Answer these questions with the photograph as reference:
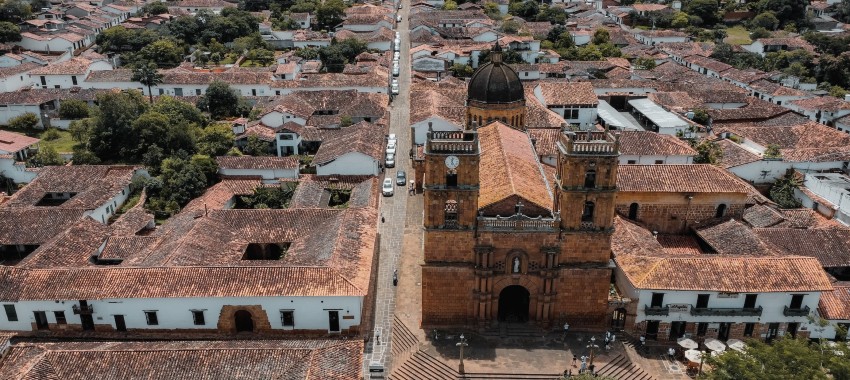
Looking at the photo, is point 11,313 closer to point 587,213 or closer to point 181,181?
point 181,181

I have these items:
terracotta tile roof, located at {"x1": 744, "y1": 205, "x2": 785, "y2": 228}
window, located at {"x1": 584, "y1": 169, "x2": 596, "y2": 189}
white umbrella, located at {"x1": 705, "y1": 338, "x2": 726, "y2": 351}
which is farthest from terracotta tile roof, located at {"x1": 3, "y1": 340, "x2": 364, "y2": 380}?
terracotta tile roof, located at {"x1": 744, "y1": 205, "x2": 785, "y2": 228}

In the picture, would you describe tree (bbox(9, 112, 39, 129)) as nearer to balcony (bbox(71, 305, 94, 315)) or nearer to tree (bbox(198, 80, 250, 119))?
tree (bbox(198, 80, 250, 119))

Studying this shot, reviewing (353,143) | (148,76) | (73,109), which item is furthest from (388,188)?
(73,109)

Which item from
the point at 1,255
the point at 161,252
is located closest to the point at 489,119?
the point at 161,252

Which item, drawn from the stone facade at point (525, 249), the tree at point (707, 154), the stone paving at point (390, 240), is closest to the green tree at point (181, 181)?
the stone paving at point (390, 240)

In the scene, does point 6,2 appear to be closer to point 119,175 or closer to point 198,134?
point 198,134

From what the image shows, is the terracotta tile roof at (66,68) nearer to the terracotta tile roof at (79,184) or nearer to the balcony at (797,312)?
the terracotta tile roof at (79,184)

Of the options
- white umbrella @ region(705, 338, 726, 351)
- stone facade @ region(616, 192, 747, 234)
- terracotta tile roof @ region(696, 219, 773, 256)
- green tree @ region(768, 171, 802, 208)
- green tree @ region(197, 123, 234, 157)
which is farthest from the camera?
green tree @ region(197, 123, 234, 157)
